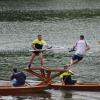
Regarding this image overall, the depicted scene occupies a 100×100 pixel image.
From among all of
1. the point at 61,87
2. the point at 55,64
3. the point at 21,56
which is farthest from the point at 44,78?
the point at 21,56

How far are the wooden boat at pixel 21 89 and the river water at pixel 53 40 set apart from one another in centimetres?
41

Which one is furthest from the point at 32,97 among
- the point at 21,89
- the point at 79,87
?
the point at 79,87

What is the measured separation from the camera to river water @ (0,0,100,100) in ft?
120

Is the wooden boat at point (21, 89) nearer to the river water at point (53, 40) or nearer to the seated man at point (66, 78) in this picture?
the river water at point (53, 40)

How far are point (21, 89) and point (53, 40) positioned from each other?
32.0 m

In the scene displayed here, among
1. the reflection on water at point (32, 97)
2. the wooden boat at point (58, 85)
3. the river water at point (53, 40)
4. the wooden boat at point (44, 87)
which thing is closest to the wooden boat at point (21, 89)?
the wooden boat at point (44, 87)

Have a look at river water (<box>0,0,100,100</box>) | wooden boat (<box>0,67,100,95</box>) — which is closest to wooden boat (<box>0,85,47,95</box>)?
wooden boat (<box>0,67,100,95</box>)

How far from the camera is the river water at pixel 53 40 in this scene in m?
36.6

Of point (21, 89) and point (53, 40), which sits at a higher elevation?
point (53, 40)

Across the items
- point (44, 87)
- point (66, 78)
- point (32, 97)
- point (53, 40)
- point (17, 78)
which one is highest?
point (53, 40)

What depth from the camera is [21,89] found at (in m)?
30.0

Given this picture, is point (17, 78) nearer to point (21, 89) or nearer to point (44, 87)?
point (21, 89)

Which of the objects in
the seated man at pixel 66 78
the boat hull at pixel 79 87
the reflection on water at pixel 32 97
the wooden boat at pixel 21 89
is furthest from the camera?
the seated man at pixel 66 78

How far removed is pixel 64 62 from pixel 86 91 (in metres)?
15.3
